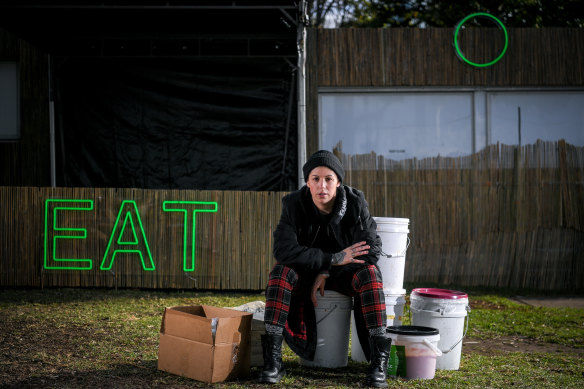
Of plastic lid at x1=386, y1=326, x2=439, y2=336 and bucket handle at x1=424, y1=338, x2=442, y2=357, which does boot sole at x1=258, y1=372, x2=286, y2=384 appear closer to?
plastic lid at x1=386, y1=326, x2=439, y2=336

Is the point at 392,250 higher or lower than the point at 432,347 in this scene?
higher

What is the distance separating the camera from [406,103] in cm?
973

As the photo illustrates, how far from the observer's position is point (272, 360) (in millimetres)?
4160

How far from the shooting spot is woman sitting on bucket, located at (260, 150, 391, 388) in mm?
4250

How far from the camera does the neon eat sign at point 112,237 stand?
25.7ft

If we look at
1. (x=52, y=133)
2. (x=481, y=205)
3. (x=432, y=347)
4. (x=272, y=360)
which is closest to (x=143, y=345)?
(x=272, y=360)

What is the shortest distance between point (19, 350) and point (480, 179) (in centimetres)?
649

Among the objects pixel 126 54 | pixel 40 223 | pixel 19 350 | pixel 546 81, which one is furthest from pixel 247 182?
pixel 19 350

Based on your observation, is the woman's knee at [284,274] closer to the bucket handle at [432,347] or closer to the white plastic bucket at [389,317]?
the white plastic bucket at [389,317]

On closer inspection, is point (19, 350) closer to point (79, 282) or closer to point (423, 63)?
point (79, 282)

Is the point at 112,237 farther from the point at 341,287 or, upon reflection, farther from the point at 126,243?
the point at 341,287

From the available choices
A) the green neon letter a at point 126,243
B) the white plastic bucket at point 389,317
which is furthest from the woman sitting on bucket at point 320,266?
the green neon letter a at point 126,243

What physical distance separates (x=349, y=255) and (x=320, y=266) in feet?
0.70

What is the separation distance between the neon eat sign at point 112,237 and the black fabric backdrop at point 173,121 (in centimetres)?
221
